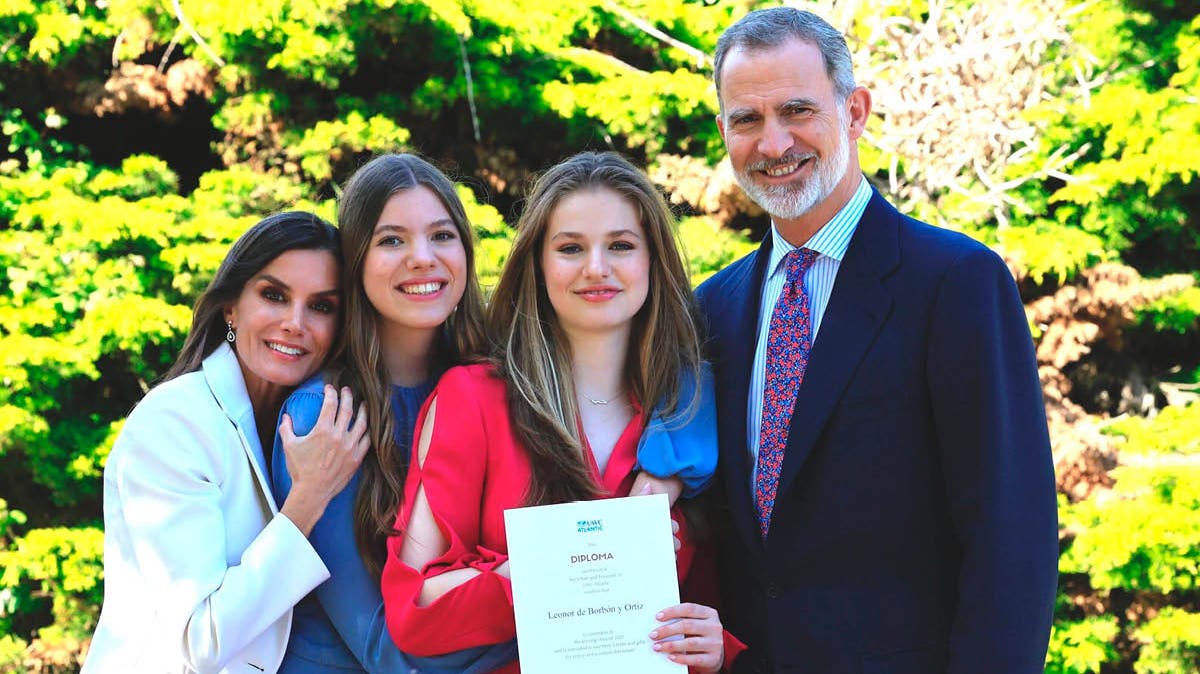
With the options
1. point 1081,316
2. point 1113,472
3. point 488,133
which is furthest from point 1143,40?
point 488,133

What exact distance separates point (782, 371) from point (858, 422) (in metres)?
0.26

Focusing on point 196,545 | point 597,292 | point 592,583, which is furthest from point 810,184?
point 196,545

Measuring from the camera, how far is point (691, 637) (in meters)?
2.59

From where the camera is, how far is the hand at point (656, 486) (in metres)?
2.75

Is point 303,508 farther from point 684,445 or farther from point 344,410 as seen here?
point 684,445

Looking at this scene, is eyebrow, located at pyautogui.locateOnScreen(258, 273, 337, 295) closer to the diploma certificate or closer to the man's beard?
the diploma certificate

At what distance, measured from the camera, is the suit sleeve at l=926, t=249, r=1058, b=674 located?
2.46 metres

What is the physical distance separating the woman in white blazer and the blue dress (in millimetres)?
66

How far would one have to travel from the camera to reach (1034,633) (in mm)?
2494

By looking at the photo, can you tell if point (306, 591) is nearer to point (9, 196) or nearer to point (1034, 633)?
point (1034, 633)

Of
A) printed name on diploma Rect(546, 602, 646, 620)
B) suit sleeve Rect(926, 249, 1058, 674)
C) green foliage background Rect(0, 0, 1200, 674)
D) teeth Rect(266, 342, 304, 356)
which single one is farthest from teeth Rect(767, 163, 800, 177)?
green foliage background Rect(0, 0, 1200, 674)

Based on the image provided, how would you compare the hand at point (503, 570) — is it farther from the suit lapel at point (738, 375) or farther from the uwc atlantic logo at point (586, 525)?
the suit lapel at point (738, 375)

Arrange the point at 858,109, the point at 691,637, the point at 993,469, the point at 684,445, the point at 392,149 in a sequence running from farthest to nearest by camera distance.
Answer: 1. the point at 392,149
2. the point at 858,109
3. the point at 684,445
4. the point at 691,637
5. the point at 993,469

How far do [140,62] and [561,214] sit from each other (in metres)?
7.70
